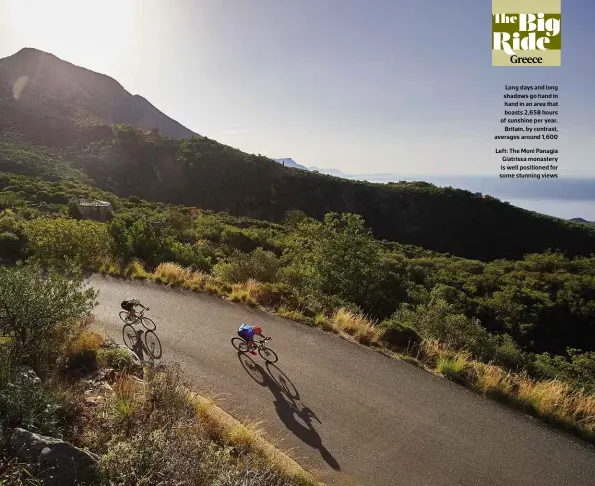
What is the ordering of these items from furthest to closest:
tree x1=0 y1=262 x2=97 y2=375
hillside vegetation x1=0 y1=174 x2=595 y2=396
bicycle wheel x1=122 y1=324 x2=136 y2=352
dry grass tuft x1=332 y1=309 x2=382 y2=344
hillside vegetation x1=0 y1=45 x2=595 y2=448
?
hillside vegetation x1=0 y1=174 x2=595 y2=396 < hillside vegetation x1=0 y1=45 x2=595 y2=448 < dry grass tuft x1=332 y1=309 x2=382 y2=344 < bicycle wheel x1=122 y1=324 x2=136 y2=352 < tree x1=0 y1=262 x2=97 y2=375

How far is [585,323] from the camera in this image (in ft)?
101

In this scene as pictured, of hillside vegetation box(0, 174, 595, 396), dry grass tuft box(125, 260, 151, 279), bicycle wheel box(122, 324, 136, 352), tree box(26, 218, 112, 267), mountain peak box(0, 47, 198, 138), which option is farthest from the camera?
mountain peak box(0, 47, 198, 138)

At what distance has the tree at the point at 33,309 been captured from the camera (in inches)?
212

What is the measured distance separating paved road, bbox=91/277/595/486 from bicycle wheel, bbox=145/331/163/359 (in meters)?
0.16

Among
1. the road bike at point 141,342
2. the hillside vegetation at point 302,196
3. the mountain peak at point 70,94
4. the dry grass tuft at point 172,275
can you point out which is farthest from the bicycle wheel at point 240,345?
the mountain peak at point 70,94

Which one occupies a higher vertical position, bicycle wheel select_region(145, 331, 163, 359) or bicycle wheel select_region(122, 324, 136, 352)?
bicycle wheel select_region(122, 324, 136, 352)

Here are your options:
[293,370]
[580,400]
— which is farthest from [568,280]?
[293,370]

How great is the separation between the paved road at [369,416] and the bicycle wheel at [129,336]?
428 millimetres

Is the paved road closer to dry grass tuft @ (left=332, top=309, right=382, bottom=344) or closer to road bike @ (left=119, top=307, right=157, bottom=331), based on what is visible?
road bike @ (left=119, top=307, right=157, bottom=331)

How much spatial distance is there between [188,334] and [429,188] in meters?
81.7

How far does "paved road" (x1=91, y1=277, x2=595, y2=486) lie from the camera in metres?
5.64

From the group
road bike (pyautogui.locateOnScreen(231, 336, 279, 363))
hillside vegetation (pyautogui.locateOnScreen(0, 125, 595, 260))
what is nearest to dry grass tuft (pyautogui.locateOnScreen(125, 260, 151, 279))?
road bike (pyautogui.locateOnScreen(231, 336, 279, 363))

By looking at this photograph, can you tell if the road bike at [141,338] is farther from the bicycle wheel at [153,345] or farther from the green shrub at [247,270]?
the green shrub at [247,270]

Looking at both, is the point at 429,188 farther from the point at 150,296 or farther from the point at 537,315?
the point at 150,296
